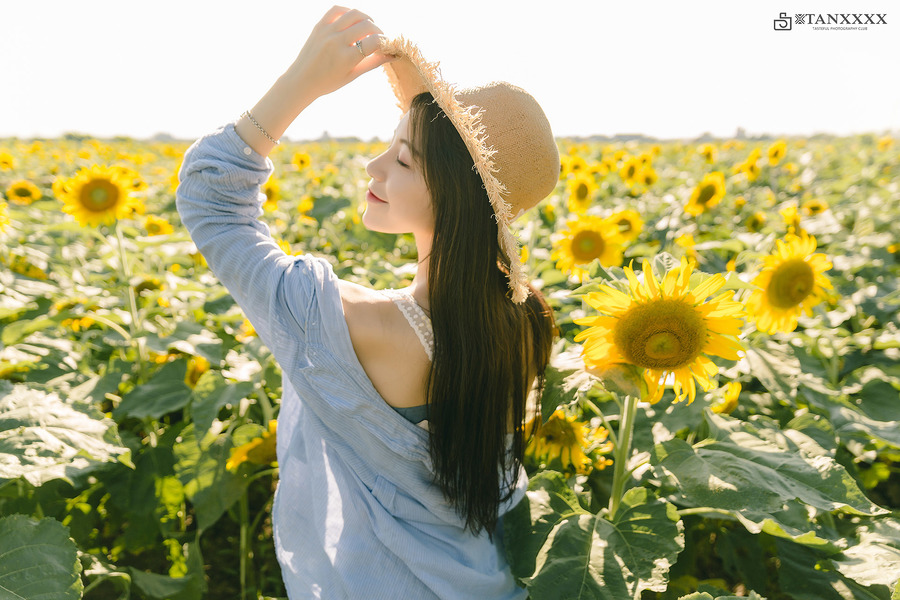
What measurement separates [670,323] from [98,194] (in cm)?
247

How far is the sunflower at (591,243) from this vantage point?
2678 millimetres

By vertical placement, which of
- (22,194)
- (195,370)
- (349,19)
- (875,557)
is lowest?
(875,557)

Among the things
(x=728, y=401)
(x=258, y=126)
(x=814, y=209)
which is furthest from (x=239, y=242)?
(x=814, y=209)

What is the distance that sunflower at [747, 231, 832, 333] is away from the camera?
1.78 m

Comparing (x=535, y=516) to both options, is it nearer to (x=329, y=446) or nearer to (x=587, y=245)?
(x=329, y=446)

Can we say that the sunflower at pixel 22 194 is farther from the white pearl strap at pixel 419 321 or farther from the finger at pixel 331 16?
the white pearl strap at pixel 419 321

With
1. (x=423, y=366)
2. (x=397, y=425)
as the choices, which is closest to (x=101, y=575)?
(x=397, y=425)

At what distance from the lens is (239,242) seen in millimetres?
1303

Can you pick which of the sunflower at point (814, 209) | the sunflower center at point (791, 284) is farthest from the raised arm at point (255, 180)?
the sunflower at point (814, 209)

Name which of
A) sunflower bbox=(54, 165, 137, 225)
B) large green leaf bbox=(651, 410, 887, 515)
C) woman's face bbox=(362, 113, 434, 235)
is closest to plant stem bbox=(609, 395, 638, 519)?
large green leaf bbox=(651, 410, 887, 515)

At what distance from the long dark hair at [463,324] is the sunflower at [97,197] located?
5.99ft

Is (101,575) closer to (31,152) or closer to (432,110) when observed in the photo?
(432,110)

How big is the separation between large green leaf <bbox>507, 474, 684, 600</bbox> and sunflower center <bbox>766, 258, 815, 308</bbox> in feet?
2.76

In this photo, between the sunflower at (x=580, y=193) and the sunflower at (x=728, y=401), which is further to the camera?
the sunflower at (x=580, y=193)
